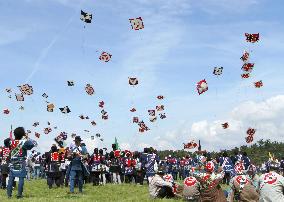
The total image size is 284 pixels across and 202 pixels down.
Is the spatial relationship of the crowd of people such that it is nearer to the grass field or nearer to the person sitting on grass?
the person sitting on grass

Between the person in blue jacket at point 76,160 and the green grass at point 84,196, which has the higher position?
the person in blue jacket at point 76,160

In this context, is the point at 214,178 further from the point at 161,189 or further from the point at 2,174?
the point at 2,174

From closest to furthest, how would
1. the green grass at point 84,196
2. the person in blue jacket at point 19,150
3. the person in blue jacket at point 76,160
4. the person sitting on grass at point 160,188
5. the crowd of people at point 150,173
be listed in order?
the crowd of people at point 150,173 < the person in blue jacket at point 19,150 < the green grass at point 84,196 < the person sitting on grass at point 160,188 < the person in blue jacket at point 76,160

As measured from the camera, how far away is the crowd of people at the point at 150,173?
1481 centimetres

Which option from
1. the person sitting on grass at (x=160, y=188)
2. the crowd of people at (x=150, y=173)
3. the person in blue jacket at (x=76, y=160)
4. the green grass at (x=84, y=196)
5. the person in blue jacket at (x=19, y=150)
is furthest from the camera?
the person in blue jacket at (x=76, y=160)

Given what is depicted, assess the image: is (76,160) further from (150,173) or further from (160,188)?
(150,173)

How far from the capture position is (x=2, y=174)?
27422 millimetres

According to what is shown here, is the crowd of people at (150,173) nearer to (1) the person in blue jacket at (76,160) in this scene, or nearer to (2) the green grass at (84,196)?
(1) the person in blue jacket at (76,160)

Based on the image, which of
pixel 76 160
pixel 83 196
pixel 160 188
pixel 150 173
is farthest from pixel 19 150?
pixel 150 173

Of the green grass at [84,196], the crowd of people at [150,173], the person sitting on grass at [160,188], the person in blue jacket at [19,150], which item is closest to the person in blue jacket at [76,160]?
the crowd of people at [150,173]

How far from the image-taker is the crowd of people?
14812 millimetres

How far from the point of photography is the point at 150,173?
30.3m

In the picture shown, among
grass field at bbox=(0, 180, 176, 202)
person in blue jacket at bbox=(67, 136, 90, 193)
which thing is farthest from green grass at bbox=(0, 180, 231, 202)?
person in blue jacket at bbox=(67, 136, 90, 193)

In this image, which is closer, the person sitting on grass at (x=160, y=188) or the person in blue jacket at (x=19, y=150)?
the person in blue jacket at (x=19, y=150)
